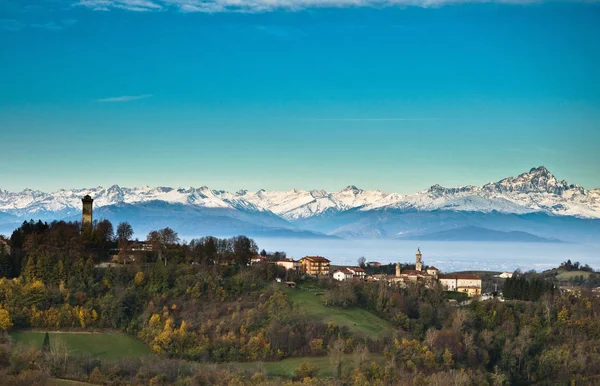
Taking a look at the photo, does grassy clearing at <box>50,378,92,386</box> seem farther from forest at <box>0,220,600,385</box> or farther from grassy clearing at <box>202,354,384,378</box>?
grassy clearing at <box>202,354,384,378</box>

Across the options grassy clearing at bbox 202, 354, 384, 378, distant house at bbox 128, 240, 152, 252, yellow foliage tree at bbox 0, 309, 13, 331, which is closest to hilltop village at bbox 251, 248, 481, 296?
distant house at bbox 128, 240, 152, 252

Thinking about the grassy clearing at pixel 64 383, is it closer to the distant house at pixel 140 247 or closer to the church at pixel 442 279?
the distant house at pixel 140 247

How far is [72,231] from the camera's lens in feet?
229

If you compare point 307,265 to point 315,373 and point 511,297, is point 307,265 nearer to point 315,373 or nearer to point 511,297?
point 511,297

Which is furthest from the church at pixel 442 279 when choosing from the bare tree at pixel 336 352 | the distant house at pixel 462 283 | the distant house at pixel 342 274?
the bare tree at pixel 336 352

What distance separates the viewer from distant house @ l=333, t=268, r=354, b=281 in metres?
83.3

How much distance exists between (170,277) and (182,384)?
2019 centimetres

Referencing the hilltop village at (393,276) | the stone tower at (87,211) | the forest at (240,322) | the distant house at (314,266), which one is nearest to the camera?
the forest at (240,322)

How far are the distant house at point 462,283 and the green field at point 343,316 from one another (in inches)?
803

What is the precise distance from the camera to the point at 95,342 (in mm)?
57812

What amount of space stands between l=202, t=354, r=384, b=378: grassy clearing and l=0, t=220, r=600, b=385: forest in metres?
0.26

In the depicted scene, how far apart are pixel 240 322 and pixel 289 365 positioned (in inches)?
274

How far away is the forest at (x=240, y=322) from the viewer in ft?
167

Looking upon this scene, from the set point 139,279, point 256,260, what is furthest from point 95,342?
point 256,260
